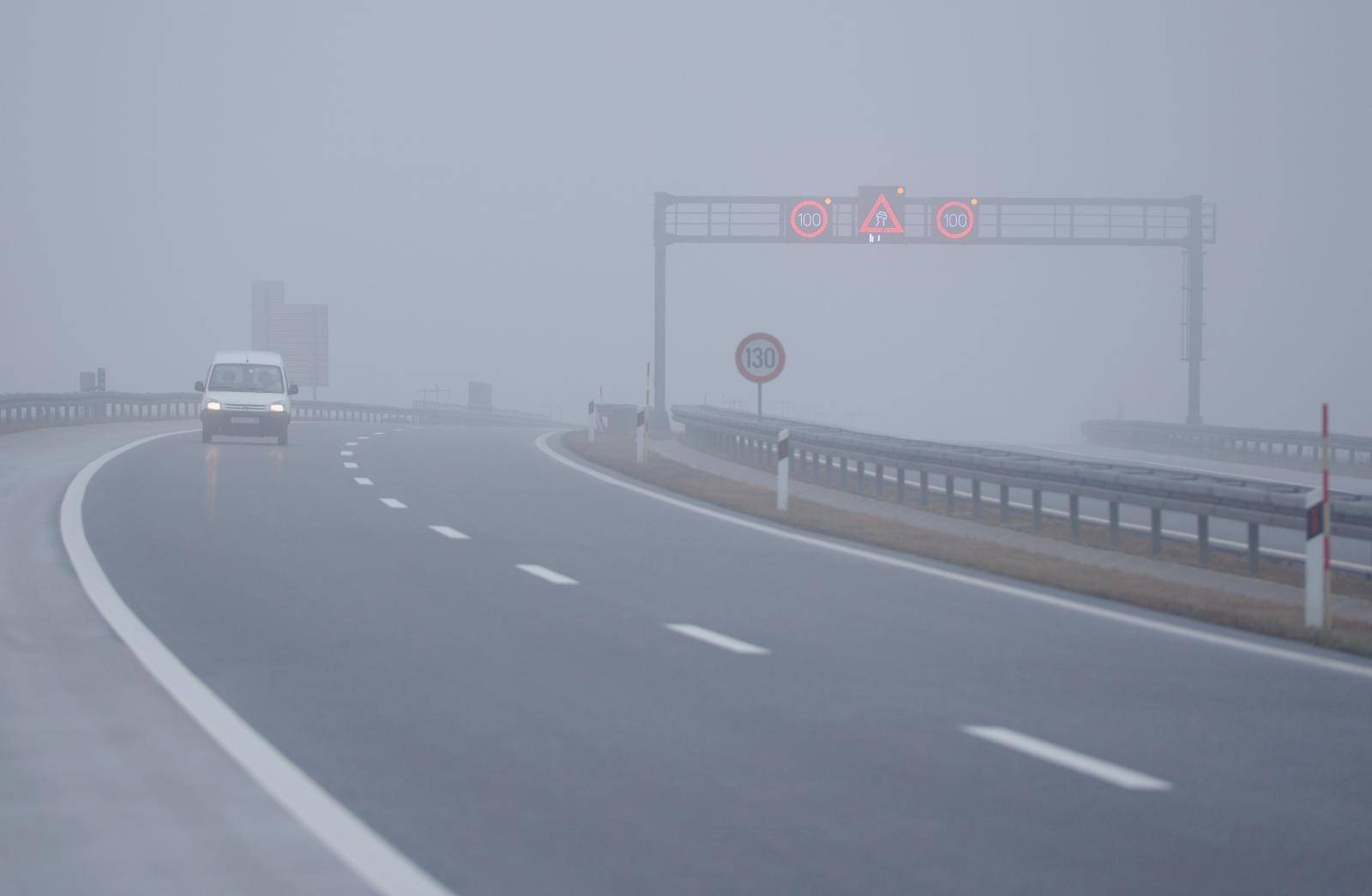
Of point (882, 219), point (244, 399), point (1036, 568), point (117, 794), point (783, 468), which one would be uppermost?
point (882, 219)

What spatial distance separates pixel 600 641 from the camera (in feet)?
35.3

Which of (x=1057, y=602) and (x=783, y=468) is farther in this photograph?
(x=783, y=468)

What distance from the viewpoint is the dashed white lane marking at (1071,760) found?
7098mm

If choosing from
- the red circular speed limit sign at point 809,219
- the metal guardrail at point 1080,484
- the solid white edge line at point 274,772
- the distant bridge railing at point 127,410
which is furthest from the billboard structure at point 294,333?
the solid white edge line at point 274,772

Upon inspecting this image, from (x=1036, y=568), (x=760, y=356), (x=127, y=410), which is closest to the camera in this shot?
(x=1036, y=568)

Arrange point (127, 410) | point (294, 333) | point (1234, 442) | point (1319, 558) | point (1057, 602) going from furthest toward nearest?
point (294, 333)
point (127, 410)
point (1234, 442)
point (1057, 602)
point (1319, 558)

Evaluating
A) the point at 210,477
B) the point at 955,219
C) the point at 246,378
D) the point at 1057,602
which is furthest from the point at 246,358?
the point at 1057,602

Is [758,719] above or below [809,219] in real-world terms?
below

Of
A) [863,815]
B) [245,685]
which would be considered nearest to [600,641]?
[245,685]

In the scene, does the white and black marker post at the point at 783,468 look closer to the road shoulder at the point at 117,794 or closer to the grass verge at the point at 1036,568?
the grass verge at the point at 1036,568

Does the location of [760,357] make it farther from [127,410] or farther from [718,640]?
[127,410]

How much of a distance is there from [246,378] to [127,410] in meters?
21.6

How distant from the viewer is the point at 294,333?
77.6 metres

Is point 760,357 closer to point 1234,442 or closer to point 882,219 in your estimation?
point 1234,442
